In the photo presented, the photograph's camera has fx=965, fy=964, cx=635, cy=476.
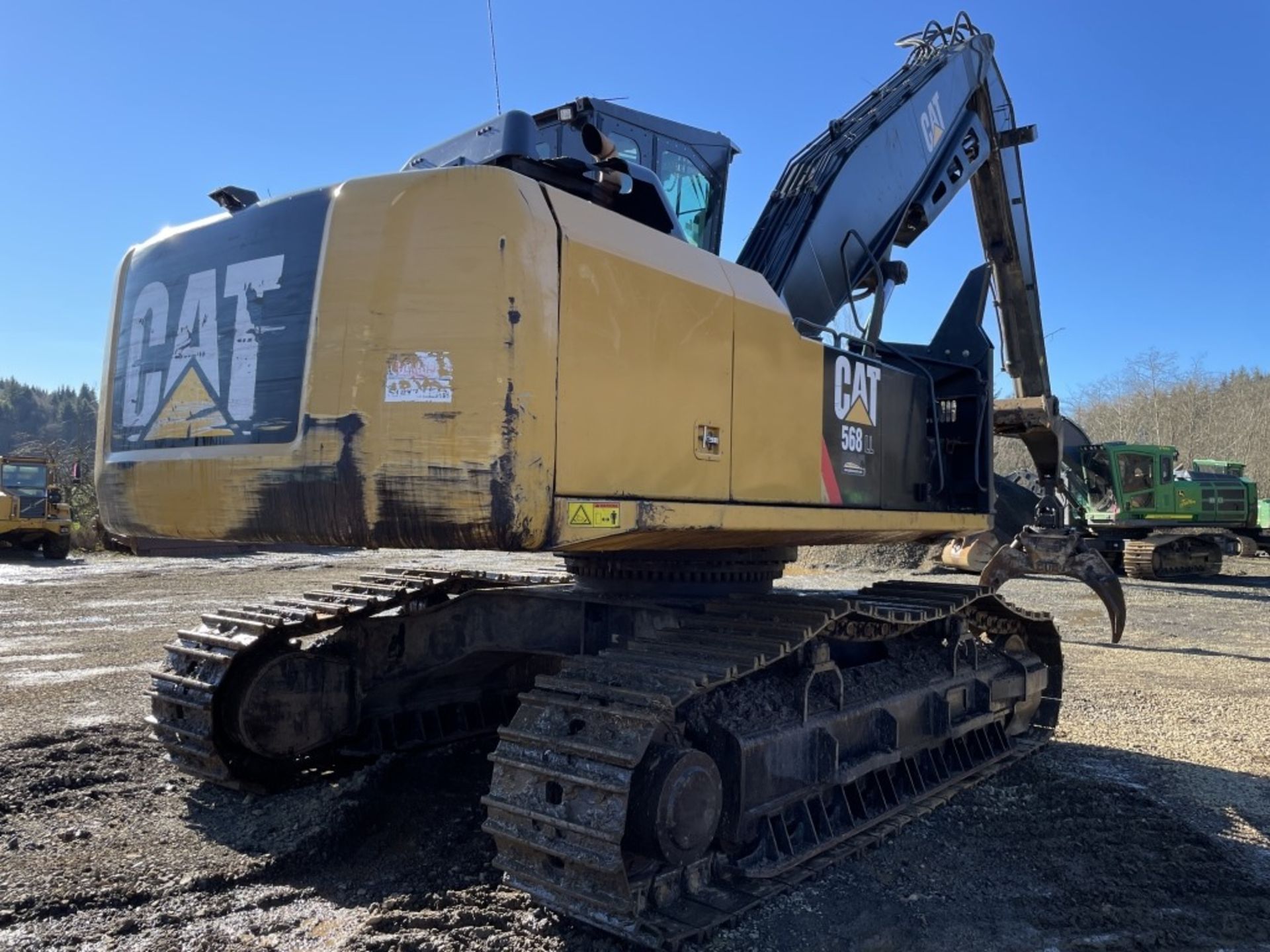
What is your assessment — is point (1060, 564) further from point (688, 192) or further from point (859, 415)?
point (688, 192)

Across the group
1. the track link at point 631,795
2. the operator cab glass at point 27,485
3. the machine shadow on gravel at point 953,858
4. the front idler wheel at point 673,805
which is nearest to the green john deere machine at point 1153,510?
the machine shadow on gravel at point 953,858

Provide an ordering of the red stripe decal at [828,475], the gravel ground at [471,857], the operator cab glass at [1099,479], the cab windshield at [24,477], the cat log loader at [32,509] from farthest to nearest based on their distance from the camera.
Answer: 1. the cab windshield at [24,477]
2. the cat log loader at [32,509]
3. the operator cab glass at [1099,479]
4. the red stripe decal at [828,475]
5. the gravel ground at [471,857]

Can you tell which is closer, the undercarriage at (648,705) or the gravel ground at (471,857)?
the undercarriage at (648,705)

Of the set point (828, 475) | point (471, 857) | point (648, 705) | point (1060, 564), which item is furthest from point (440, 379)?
point (1060, 564)

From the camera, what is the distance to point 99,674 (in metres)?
7.96

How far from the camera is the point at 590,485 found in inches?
118

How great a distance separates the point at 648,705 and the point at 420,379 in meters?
1.31

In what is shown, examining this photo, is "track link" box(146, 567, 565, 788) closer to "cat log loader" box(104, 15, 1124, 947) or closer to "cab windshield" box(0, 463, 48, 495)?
"cat log loader" box(104, 15, 1124, 947)

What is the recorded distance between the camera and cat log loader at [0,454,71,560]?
21.3 meters

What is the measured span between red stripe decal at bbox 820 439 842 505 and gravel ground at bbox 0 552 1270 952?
1.54m

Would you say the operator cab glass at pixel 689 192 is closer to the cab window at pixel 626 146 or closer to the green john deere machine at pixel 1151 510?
the cab window at pixel 626 146

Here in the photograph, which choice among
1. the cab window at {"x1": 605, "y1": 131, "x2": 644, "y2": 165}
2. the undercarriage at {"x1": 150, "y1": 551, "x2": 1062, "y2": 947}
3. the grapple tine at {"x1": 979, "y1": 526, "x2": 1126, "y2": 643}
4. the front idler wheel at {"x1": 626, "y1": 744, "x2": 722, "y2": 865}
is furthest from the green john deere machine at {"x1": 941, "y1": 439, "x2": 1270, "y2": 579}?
the front idler wheel at {"x1": 626, "y1": 744, "x2": 722, "y2": 865}

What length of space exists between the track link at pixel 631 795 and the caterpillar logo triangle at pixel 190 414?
1428 mm

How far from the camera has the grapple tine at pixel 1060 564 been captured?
788 centimetres
